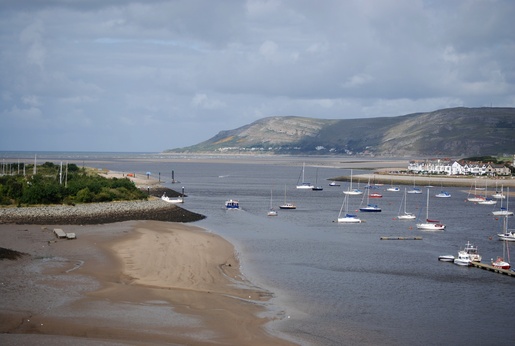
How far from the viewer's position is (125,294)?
84.3 ft

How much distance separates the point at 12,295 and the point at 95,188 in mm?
34444

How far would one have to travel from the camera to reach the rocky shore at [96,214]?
153 feet

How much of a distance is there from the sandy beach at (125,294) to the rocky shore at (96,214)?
5888 millimetres

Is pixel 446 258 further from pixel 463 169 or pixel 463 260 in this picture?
pixel 463 169

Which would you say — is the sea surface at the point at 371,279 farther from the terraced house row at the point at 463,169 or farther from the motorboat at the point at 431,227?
the terraced house row at the point at 463,169

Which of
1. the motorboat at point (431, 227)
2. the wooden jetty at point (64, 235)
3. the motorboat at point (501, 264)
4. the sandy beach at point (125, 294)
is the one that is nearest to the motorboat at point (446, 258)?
the motorboat at point (501, 264)

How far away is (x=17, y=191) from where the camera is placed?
5303 cm

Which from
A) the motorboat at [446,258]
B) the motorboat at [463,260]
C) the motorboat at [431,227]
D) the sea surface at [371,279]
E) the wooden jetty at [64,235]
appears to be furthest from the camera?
the motorboat at [431,227]

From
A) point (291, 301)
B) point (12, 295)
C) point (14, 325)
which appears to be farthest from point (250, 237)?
point (14, 325)

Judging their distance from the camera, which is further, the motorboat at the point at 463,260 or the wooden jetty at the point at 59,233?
the wooden jetty at the point at 59,233

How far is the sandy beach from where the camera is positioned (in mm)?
20438

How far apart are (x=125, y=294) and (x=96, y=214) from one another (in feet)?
85.7

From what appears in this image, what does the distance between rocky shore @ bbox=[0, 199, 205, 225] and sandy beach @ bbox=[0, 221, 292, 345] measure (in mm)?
5888

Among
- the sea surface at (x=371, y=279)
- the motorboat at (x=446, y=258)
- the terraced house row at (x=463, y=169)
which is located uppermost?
the terraced house row at (x=463, y=169)
